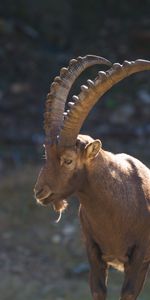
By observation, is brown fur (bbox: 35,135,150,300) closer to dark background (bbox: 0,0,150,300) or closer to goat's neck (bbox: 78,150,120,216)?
goat's neck (bbox: 78,150,120,216)

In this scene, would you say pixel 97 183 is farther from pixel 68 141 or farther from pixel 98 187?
pixel 68 141

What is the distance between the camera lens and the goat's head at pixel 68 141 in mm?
7434

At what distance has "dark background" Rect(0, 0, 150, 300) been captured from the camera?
50.3 feet

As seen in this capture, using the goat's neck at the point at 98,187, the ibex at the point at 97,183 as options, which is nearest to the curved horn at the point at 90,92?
the ibex at the point at 97,183

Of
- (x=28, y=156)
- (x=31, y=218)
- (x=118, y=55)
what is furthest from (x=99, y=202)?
(x=118, y=55)

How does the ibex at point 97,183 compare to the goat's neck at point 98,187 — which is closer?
the ibex at point 97,183

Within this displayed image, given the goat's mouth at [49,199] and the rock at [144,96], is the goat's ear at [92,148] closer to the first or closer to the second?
the goat's mouth at [49,199]

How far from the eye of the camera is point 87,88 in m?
7.56

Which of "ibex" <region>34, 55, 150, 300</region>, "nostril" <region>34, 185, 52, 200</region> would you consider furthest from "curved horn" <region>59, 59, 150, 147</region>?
"nostril" <region>34, 185, 52, 200</region>

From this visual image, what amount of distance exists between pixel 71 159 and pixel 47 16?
14297 mm

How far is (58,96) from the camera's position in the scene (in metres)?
7.80

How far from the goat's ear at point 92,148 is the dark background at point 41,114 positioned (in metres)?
7.05

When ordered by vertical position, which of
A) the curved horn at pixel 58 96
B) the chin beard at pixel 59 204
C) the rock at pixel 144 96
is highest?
the rock at pixel 144 96

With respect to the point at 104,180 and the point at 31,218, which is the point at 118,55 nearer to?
the point at 31,218
